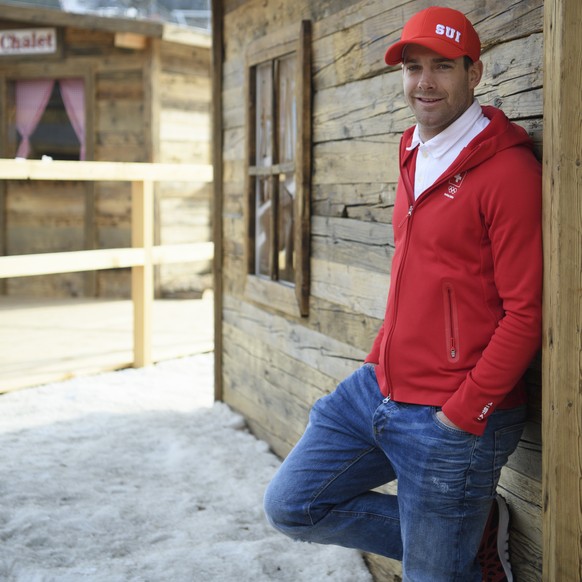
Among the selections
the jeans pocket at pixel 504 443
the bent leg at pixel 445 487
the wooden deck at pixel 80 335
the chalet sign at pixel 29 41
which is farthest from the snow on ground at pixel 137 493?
the chalet sign at pixel 29 41

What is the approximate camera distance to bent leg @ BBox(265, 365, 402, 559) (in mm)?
2568

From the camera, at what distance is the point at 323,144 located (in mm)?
4004

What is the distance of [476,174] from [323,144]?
1899 millimetres

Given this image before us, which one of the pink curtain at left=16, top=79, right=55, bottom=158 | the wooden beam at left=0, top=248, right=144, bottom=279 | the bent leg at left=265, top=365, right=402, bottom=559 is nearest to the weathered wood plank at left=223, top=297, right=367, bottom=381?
the bent leg at left=265, top=365, right=402, bottom=559

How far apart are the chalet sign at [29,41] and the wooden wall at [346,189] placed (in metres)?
5.79

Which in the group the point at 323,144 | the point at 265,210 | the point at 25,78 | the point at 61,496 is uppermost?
the point at 25,78

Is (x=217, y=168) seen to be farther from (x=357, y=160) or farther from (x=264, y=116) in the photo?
(x=357, y=160)

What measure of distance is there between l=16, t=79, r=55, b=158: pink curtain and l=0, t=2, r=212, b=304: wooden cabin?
0.04ft

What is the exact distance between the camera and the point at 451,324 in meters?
2.22

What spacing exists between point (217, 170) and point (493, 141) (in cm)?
358

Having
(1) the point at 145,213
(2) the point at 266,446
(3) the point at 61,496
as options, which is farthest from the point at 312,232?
(1) the point at 145,213

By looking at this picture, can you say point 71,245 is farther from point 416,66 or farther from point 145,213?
point 416,66

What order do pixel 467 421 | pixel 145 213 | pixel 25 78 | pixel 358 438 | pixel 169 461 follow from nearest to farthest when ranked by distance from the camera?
pixel 467 421 → pixel 358 438 → pixel 169 461 → pixel 145 213 → pixel 25 78

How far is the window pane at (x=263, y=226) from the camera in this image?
4.84 meters
